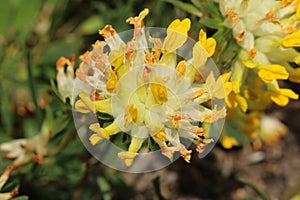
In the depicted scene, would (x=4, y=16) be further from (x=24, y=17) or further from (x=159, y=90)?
(x=159, y=90)

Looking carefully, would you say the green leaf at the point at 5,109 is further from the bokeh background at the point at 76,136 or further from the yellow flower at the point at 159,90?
the yellow flower at the point at 159,90

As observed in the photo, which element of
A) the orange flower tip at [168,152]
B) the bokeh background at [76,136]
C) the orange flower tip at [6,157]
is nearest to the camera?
the orange flower tip at [168,152]

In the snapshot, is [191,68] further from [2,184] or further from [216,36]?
[2,184]

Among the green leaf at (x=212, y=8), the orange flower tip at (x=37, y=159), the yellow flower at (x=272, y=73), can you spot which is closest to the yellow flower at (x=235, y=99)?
the yellow flower at (x=272, y=73)

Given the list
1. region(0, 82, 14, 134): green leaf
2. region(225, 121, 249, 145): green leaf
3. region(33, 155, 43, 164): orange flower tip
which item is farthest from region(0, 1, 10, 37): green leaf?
region(225, 121, 249, 145): green leaf

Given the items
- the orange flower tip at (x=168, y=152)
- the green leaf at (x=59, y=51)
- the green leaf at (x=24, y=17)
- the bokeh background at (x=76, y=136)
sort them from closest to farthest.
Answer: the orange flower tip at (x=168, y=152) → the bokeh background at (x=76, y=136) → the green leaf at (x=59, y=51) → the green leaf at (x=24, y=17)

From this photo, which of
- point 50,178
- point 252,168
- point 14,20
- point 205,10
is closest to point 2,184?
point 50,178
